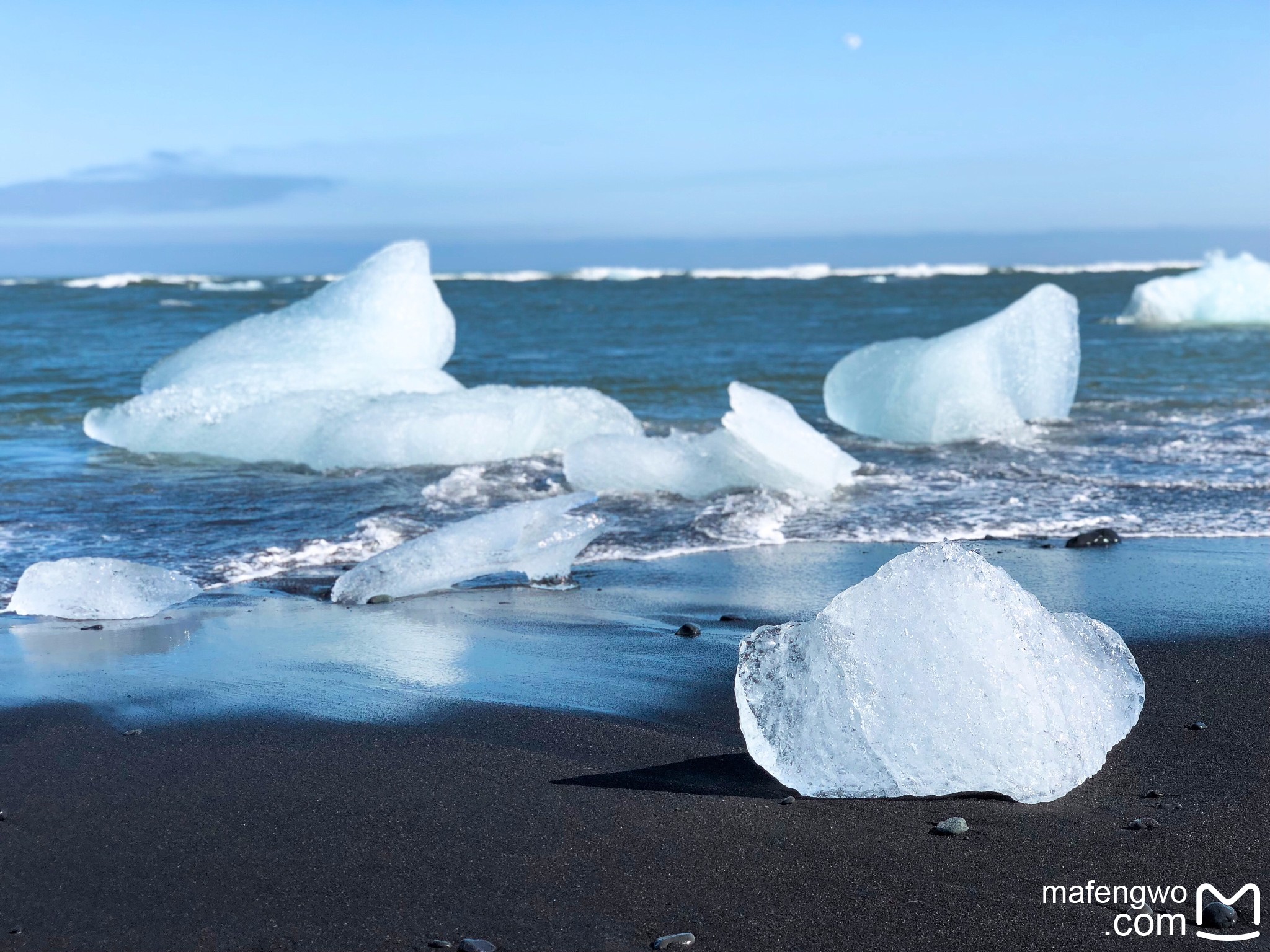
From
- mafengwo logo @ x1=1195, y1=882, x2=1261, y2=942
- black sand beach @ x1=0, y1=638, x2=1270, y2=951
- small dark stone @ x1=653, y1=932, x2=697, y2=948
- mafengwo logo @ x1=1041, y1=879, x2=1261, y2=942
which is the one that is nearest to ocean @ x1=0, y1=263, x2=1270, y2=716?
black sand beach @ x1=0, y1=638, x2=1270, y2=951

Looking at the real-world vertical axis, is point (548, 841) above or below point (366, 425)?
below

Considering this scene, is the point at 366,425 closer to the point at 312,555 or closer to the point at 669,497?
the point at 669,497

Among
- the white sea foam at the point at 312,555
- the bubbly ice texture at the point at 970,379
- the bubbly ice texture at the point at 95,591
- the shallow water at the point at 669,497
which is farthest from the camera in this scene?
the bubbly ice texture at the point at 970,379

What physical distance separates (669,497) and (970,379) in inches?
141

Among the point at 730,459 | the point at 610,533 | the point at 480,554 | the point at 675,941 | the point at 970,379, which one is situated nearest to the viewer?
the point at 675,941

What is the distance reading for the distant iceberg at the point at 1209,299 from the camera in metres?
24.6

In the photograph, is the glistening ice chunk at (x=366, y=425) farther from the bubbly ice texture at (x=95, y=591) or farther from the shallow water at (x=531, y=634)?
the bubbly ice texture at (x=95, y=591)

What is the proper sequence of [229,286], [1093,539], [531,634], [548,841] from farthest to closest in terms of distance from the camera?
[229,286]
[1093,539]
[531,634]
[548,841]

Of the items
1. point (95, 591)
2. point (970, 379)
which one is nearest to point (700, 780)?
point (95, 591)

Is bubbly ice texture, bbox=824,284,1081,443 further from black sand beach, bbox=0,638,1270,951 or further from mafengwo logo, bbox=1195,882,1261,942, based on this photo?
mafengwo logo, bbox=1195,882,1261,942

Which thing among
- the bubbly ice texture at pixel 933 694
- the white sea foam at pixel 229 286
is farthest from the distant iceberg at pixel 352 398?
the white sea foam at pixel 229 286

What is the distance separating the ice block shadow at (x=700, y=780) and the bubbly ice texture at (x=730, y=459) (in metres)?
4.19

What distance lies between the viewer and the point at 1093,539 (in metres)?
5.83

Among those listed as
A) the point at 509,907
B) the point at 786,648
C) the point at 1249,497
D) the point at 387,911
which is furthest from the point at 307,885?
the point at 1249,497
